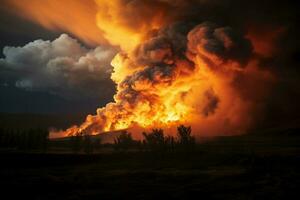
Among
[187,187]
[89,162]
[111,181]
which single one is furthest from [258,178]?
[89,162]

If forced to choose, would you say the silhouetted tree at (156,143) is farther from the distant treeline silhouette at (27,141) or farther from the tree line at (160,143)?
the distant treeline silhouette at (27,141)

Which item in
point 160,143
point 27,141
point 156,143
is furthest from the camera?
point 27,141

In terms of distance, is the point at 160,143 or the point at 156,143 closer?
the point at 160,143

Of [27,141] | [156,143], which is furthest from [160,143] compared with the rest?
[27,141]

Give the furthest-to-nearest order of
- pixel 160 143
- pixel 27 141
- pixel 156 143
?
pixel 27 141 → pixel 156 143 → pixel 160 143

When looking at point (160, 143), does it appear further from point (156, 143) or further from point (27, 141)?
point (27, 141)

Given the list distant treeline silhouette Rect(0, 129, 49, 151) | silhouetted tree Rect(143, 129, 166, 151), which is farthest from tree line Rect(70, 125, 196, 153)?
distant treeline silhouette Rect(0, 129, 49, 151)

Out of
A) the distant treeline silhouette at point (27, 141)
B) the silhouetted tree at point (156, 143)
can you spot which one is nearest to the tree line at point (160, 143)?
the silhouetted tree at point (156, 143)

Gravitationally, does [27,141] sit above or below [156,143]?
above

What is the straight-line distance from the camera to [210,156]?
9606 cm

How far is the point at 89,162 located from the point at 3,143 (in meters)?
58.4

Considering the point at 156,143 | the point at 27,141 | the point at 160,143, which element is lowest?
the point at 160,143

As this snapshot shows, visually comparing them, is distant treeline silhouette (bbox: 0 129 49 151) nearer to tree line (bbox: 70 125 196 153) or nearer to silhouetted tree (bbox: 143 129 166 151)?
tree line (bbox: 70 125 196 153)

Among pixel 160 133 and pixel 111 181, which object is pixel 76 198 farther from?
pixel 160 133
